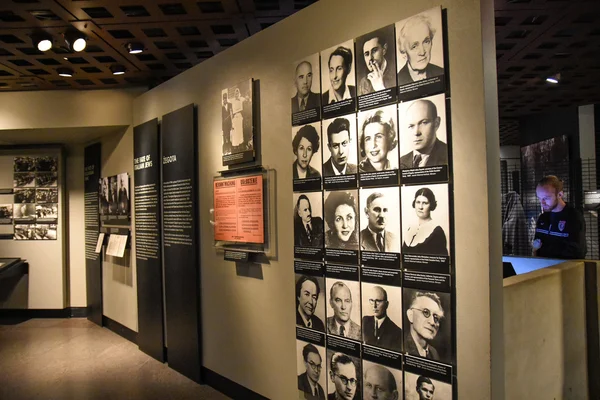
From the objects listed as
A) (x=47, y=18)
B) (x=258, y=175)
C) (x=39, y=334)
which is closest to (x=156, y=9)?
(x=47, y=18)

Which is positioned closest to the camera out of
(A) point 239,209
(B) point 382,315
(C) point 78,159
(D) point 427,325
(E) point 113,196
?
(D) point 427,325

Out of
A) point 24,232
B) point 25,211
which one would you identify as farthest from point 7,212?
point 24,232

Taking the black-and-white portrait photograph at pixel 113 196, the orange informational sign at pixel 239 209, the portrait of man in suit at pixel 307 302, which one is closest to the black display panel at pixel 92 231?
the black-and-white portrait photograph at pixel 113 196

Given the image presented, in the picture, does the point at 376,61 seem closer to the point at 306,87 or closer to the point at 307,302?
the point at 306,87

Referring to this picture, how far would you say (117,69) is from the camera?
4711 mm

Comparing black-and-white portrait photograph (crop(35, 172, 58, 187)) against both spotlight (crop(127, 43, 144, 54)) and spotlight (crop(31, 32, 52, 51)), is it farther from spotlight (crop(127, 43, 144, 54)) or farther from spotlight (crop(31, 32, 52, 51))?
spotlight (crop(127, 43, 144, 54))

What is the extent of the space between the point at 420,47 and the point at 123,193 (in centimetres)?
422

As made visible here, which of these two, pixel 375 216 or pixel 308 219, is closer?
pixel 375 216

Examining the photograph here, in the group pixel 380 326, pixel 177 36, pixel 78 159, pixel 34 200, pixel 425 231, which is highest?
pixel 177 36

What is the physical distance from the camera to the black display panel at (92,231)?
19.8 feet

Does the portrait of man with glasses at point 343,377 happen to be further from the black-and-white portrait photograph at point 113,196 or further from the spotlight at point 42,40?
the black-and-white portrait photograph at point 113,196

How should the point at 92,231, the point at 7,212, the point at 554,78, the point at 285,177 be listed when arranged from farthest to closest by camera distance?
1. the point at 7,212
2. the point at 92,231
3. the point at 554,78
4. the point at 285,177

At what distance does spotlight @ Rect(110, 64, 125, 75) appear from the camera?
4654 mm

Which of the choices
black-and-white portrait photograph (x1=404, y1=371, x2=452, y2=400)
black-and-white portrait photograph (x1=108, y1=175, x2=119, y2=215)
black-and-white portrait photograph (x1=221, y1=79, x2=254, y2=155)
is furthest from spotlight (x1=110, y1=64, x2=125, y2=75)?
black-and-white portrait photograph (x1=404, y1=371, x2=452, y2=400)
